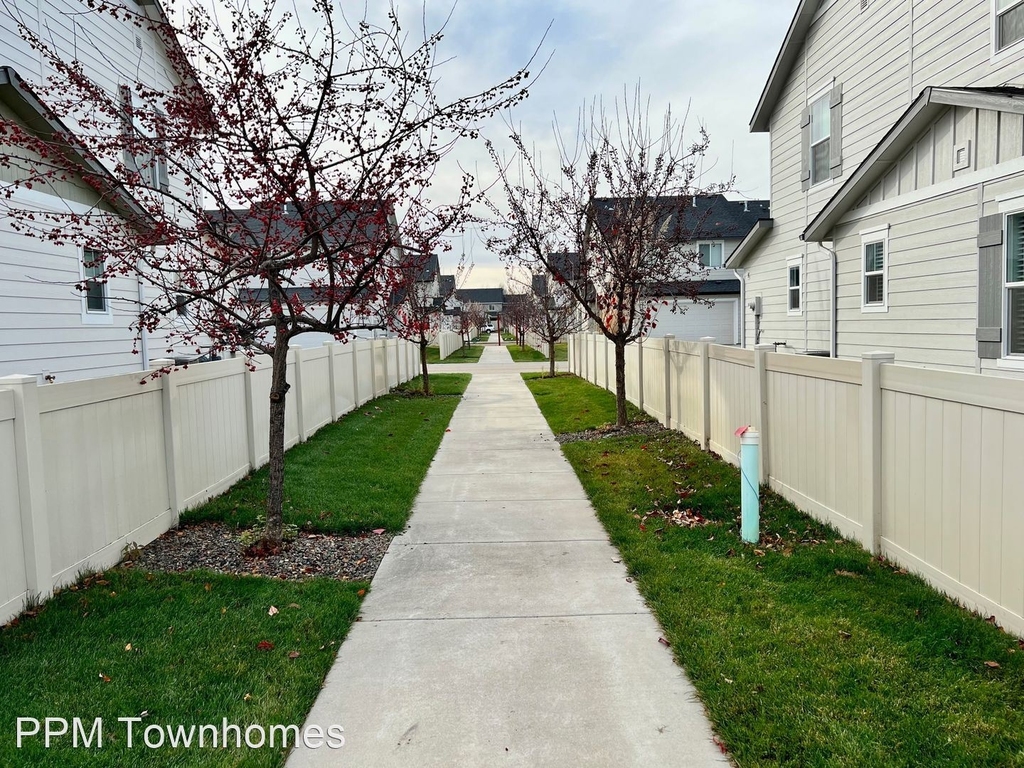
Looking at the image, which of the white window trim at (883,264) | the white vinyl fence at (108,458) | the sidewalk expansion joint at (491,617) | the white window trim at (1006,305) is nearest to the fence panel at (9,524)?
the white vinyl fence at (108,458)

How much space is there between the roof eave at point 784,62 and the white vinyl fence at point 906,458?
867cm

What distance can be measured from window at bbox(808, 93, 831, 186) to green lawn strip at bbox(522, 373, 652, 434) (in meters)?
5.44

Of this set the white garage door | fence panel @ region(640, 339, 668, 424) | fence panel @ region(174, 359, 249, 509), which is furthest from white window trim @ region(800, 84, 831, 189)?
the white garage door

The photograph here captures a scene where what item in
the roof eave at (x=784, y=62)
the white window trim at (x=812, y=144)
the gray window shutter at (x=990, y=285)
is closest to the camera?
the gray window shutter at (x=990, y=285)

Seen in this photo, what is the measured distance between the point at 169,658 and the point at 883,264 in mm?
10320

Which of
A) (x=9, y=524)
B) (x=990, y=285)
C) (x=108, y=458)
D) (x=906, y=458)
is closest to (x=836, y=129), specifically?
(x=990, y=285)

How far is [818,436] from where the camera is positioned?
5969 millimetres

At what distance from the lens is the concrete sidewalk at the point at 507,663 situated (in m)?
3.11

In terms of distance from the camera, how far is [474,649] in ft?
13.4

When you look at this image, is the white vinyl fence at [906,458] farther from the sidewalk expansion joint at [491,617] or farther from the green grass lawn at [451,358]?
the green grass lawn at [451,358]

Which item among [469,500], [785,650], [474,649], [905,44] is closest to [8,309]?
[469,500]

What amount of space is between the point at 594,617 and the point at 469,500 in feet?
10.8

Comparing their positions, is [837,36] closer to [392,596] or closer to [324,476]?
[324,476]

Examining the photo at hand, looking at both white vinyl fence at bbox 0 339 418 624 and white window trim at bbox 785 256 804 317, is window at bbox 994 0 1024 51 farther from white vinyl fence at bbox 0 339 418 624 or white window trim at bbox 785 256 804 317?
white vinyl fence at bbox 0 339 418 624
